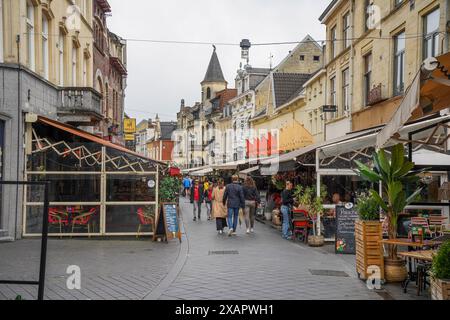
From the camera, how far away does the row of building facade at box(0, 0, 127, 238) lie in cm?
1447

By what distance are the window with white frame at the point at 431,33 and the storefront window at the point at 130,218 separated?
9918 mm

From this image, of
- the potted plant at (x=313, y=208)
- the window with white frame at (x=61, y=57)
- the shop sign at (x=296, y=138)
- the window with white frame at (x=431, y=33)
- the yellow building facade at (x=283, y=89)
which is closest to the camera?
the potted plant at (x=313, y=208)

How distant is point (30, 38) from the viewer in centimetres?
1642

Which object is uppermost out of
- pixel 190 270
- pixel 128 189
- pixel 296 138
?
pixel 296 138

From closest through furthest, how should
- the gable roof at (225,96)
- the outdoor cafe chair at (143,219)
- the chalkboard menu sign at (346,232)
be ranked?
the chalkboard menu sign at (346,232) → the outdoor cafe chair at (143,219) → the gable roof at (225,96)

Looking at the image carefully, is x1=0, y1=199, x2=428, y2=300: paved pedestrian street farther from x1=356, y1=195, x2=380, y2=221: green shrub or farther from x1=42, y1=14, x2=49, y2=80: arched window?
x1=42, y1=14, x2=49, y2=80: arched window

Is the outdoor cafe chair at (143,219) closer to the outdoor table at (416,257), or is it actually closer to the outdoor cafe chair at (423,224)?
the outdoor cafe chair at (423,224)

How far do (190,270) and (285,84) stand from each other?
38599 millimetres

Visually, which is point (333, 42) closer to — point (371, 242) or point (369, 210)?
point (369, 210)

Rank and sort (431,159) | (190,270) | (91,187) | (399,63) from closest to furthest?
1. (190,270)
2. (431,159)
3. (91,187)
4. (399,63)

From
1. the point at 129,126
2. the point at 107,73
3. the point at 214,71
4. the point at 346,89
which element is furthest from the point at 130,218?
the point at 214,71

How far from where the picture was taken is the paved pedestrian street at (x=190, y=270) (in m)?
8.17

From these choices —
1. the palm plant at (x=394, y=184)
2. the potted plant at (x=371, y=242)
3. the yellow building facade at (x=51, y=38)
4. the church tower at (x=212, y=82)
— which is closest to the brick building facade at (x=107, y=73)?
the yellow building facade at (x=51, y=38)

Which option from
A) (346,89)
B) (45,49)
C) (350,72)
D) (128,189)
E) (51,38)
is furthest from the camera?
(346,89)
